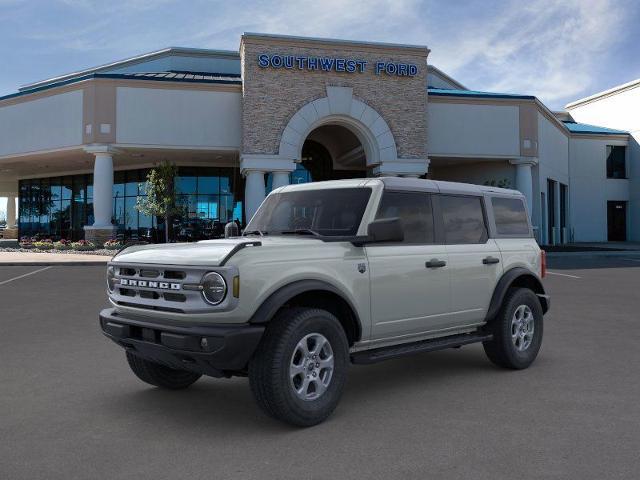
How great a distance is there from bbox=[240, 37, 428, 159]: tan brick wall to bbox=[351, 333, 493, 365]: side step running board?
2290 cm

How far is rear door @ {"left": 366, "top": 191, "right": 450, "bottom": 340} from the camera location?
503 cm

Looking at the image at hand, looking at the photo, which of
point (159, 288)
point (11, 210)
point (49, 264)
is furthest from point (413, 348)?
point (11, 210)

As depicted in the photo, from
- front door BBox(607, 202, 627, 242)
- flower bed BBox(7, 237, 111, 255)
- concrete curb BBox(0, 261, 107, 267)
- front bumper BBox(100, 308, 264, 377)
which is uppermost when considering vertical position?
front door BBox(607, 202, 627, 242)

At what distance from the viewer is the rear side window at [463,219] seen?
19.2ft

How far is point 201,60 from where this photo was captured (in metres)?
39.8

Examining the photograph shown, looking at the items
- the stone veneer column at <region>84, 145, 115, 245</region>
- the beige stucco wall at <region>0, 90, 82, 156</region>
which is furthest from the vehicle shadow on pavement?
the beige stucco wall at <region>0, 90, 82, 156</region>

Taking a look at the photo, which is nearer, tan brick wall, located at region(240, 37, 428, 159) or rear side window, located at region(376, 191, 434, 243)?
rear side window, located at region(376, 191, 434, 243)

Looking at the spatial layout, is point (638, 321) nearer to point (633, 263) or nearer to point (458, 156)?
point (633, 263)

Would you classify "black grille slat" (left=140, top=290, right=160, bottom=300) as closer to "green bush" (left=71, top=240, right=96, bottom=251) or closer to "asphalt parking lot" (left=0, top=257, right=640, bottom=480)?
"asphalt parking lot" (left=0, top=257, right=640, bottom=480)

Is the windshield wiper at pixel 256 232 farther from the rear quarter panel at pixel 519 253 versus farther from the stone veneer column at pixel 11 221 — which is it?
the stone veneer column at pixel 11 221

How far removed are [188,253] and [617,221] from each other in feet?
154

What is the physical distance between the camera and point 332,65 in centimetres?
2811

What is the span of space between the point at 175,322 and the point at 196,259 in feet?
1.66

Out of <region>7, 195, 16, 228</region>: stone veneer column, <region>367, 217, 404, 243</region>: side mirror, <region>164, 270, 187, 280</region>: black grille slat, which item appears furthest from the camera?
<region>7, 195, 16, 228</region>: stone veneer column
